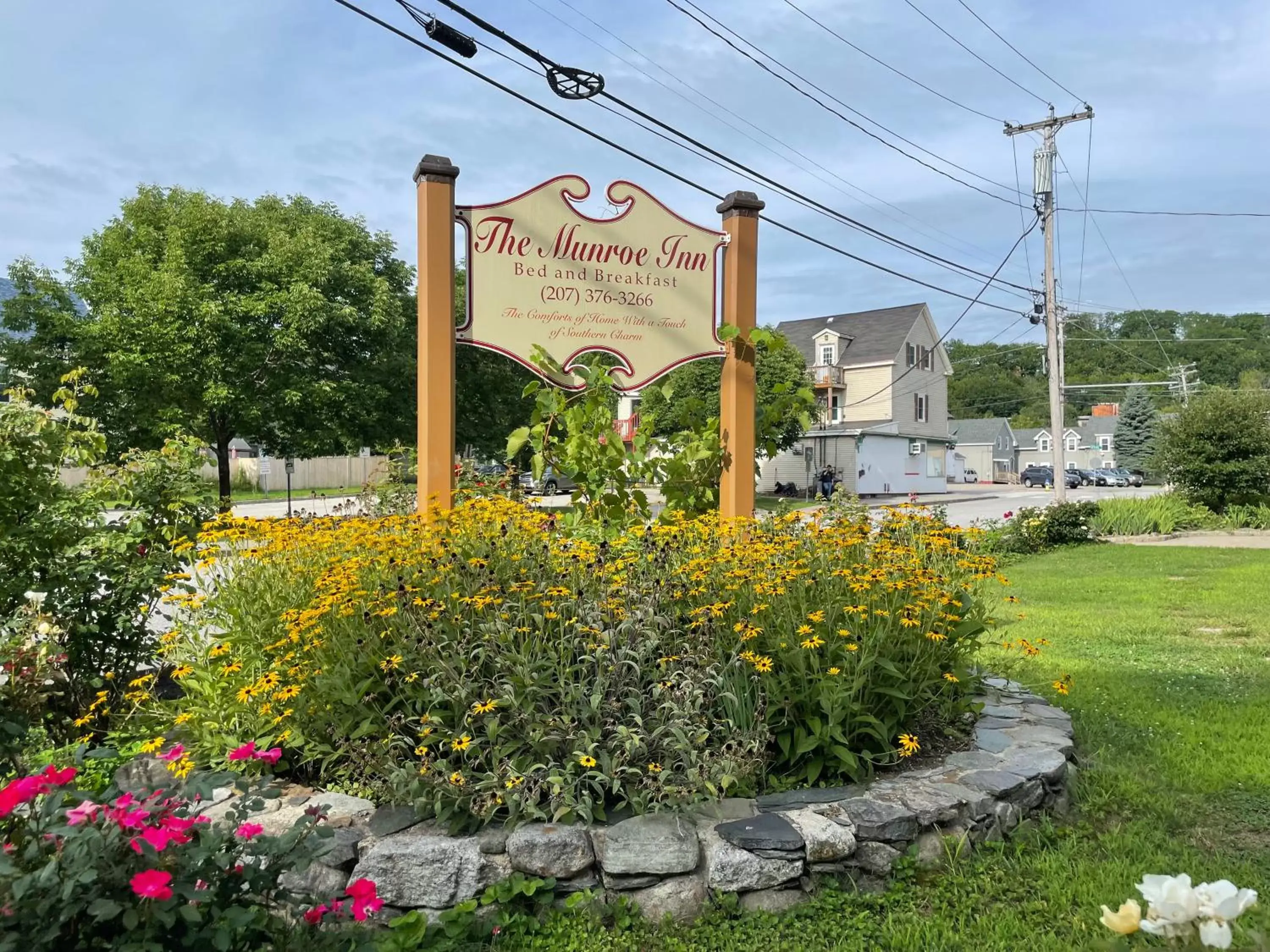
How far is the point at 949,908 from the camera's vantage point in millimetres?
2494

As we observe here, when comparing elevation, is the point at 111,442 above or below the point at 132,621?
above

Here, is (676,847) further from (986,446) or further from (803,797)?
(986,446)

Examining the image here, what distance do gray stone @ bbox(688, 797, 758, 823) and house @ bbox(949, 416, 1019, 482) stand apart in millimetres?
63279

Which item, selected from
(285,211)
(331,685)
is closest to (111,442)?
(285,211)

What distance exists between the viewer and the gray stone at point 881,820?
2.63 metres

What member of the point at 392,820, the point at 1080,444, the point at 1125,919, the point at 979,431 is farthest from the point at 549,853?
the point at 1080,444

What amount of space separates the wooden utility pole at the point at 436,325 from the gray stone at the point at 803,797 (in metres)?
2.59

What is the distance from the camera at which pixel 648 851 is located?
2.47 metres

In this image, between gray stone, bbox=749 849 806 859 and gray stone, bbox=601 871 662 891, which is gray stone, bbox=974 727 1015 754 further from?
gray stone, bbox=601 871 662 891

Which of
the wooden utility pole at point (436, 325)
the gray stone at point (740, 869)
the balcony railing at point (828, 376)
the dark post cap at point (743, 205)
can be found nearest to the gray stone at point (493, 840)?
the gray stone at point (740, 869)

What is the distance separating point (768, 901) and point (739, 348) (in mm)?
3721

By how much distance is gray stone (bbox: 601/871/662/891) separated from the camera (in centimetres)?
247

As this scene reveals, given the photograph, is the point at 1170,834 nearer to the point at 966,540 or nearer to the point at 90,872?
the point at 966,540

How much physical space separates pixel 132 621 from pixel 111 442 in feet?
44.5
